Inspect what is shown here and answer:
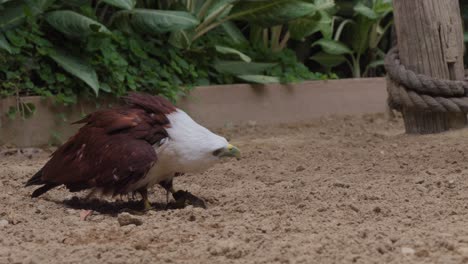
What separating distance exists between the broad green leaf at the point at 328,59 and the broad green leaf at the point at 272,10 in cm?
84

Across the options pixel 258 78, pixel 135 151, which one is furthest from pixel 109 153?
pixel 258 78

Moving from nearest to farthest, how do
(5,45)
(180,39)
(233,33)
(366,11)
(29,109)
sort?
(5,45) → (29,109) → (180,39) → (233,33) → (366,11)

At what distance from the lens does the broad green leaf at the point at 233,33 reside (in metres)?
6.29

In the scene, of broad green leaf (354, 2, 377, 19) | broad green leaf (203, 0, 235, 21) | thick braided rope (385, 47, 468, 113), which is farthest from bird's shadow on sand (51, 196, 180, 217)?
broad green leaf (354, 2, 377, 19)

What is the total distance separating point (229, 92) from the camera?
19.0ft

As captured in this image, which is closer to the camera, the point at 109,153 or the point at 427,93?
the point at 109,153

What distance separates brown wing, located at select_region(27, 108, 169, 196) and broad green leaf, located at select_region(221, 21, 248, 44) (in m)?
3.23

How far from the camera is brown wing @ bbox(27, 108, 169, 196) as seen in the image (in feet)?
9.41

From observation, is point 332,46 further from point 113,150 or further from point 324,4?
point 113,150

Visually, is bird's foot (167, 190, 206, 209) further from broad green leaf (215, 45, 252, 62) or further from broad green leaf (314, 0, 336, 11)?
broad green leaf (314, 0, 336, 11)

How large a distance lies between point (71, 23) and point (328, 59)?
8.28 feet

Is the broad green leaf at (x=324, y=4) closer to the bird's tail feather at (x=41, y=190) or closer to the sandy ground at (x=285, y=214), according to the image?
the sandy ground at (x=285, y=214)

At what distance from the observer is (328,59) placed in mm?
6805

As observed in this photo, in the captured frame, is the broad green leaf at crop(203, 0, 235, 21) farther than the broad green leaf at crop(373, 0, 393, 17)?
No
